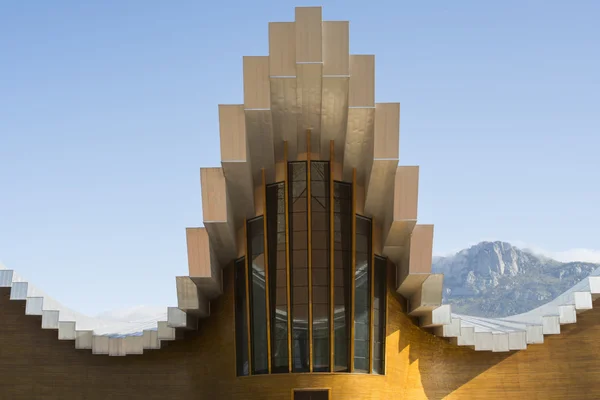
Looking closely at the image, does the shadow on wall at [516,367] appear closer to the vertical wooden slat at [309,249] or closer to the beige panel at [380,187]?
the vertical wooden slat at [309,249]

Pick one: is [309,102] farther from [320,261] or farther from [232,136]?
[320,261]

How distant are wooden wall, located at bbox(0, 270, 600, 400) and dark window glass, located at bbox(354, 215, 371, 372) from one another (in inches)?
36.6

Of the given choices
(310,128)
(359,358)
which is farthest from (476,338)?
(310,128)

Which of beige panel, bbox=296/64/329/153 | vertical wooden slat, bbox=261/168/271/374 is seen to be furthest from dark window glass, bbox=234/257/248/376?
beige panel, bbox=296/64/329/153

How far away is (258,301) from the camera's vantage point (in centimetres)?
2119

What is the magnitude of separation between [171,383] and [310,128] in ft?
32.8

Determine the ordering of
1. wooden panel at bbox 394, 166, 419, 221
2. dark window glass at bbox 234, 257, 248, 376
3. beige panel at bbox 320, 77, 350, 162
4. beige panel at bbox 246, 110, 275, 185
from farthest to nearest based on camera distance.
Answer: dark window glass at bbox 234, 257, 248, 376
wooden panel at bbox 394, 166, 419, 221
beige panel at bbox 246, 110, 275, 185
beige panel at bbox 320, 77, 350, 162

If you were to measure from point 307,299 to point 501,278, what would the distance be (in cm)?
12279

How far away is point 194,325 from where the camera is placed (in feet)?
74.3

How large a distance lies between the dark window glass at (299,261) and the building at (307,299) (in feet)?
0.14

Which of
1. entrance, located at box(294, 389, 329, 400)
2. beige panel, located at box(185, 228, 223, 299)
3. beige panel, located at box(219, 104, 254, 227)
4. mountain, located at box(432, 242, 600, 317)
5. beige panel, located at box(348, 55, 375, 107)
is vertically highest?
beige panel, located at box(348, 55, 375, 107)

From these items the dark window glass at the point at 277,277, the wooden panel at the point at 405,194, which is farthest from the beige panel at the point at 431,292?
the dark window glass at the point at 277,277

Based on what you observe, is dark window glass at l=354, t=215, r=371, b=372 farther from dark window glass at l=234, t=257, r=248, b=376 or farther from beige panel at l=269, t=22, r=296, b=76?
beige panel at l=269, t=22, r=296, b=76

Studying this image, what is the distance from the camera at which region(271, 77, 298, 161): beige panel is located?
18711 millimetres
